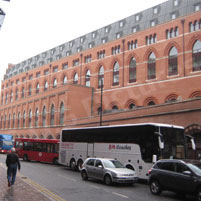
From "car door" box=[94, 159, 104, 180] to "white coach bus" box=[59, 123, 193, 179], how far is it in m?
2.48

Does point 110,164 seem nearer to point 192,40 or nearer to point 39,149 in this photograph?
point 39,149

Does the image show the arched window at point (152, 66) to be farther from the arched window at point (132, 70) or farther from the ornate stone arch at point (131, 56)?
the arched window at point (132, 70)

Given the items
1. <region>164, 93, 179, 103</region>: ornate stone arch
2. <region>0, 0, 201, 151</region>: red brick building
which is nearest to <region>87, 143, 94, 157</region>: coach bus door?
<region>0, 0, 201, 151</region>: red brick building

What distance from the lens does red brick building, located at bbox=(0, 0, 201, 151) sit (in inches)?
1314

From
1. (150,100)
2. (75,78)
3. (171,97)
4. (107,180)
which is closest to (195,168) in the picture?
(107,180)

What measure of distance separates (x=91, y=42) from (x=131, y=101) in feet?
63.4

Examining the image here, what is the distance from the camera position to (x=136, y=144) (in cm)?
1695

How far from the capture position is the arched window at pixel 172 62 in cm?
3717

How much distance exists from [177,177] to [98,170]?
5.35 metres

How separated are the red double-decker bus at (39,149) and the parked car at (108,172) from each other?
12.9 m

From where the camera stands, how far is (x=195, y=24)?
35.5 metres

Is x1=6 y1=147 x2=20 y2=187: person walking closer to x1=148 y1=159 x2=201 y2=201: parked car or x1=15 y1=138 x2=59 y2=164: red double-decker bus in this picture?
x1=148 y1=159 x2=201 y2=201: parked car

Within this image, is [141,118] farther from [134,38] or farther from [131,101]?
[134,38]

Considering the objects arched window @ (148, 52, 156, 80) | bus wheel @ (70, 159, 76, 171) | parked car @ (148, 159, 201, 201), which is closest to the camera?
parked car @ (148, 159, 201, 201)
